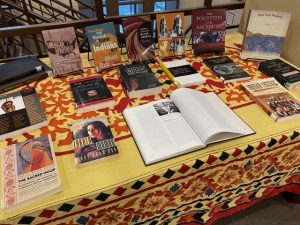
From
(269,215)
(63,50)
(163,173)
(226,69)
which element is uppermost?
(63,50)

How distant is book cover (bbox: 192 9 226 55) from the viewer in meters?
1.24

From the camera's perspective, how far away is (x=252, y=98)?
102 centimetres

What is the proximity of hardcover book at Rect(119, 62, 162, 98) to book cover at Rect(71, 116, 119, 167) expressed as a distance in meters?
0.19

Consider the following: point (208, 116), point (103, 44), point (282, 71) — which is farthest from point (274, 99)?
point (103, 44)

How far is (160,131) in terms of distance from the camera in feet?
2.75

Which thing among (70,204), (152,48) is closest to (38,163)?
(70,204)

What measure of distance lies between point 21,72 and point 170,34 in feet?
2.30

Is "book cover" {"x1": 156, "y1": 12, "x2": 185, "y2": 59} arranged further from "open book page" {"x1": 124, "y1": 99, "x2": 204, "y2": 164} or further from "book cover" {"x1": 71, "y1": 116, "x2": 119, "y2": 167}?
"book cover" {"x1": 71, "y1": 116, "x2": 119, "y2": 167}

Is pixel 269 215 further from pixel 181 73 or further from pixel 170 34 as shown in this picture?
pixel 170 34

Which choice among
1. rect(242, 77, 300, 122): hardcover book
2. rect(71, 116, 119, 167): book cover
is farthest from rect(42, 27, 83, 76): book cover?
rect(242, 77, 300, 122): hardcover book

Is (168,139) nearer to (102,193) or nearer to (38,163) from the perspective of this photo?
(102,193)

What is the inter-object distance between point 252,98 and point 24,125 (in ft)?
2.85

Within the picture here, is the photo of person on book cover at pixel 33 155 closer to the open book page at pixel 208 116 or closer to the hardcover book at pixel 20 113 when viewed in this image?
the hardcover book at pixel 20 113

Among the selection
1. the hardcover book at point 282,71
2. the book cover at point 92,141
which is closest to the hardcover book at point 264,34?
the hardcover book at point 282,71
